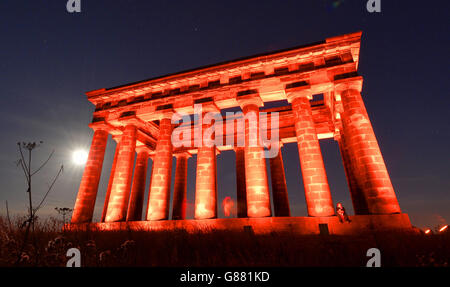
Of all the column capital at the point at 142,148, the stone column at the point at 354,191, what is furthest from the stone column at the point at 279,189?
the column capital at the point at 142,148

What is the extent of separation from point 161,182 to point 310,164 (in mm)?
11652

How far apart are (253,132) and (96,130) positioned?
16.1 metres

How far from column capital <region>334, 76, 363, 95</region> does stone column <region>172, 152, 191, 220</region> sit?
757 inches

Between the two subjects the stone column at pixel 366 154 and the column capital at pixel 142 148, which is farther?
the column capital at pixel 142 148

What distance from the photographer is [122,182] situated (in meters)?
18.1

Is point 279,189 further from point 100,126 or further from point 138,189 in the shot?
point 100,126

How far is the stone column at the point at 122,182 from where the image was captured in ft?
56.4

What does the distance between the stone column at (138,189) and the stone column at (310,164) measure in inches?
747

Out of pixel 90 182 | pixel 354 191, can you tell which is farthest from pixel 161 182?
pixel 354 191

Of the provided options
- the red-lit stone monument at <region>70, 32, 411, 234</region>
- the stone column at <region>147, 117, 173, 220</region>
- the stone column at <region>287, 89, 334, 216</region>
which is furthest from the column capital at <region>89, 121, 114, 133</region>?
the stone column at <region>287, 89, 334, 216</region>

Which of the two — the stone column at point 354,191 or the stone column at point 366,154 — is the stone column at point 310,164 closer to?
the stone column at point 366,154

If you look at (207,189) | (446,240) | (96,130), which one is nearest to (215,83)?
(207,189)

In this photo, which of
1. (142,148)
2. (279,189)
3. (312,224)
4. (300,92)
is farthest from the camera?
(142,148)
